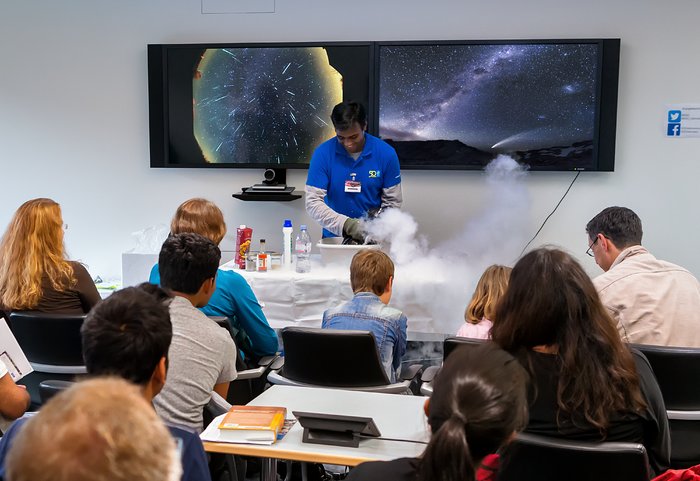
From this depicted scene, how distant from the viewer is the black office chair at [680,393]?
2.18 m

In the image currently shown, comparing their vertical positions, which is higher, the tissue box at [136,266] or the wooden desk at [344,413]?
the tissue box at [136,266]

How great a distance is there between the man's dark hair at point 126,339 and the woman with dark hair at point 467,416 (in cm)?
56

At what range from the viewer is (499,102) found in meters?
4.87

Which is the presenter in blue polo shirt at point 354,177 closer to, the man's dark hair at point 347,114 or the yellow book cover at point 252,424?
the man's dark hair at point 347,114

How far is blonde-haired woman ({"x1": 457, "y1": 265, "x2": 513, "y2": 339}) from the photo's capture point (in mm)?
2592

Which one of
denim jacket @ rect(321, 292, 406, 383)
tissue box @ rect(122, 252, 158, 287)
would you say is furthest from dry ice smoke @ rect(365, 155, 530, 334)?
tissue box @ rect(122, 252, 158, 287)

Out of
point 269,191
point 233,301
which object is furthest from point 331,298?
point 269,191

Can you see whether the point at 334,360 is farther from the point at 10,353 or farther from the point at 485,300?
the point at 10,353

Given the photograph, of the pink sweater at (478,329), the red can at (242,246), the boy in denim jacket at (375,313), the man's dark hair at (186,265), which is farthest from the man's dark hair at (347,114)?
the man's dark hair at (186,265)

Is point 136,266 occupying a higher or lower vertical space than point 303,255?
lower

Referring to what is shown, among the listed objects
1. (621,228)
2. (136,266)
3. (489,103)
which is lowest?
(136,266)

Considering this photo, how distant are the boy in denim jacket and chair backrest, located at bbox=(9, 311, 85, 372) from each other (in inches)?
40.2

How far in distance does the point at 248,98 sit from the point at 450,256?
2.09m

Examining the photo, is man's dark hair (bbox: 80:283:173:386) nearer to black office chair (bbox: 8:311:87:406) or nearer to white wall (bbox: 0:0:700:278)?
black office chair (bbox: 8:311:87:406)
